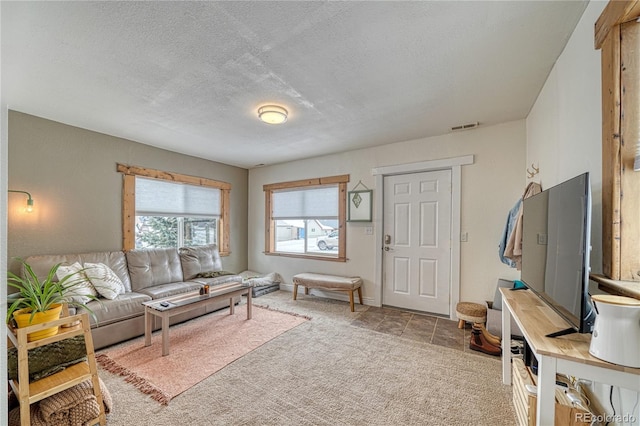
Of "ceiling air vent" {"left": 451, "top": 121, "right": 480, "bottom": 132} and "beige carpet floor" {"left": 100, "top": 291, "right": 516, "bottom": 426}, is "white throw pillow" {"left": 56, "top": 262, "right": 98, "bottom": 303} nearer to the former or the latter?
"beige carpet floor" {"left": 100, "top": 291, "right": 516, "bottom": 426}

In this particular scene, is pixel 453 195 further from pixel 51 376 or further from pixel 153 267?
pixel 153 267

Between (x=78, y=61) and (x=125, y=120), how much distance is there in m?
1.17

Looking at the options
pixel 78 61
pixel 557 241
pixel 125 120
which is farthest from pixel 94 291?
pixel 557 241

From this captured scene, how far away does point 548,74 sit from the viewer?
2086mm

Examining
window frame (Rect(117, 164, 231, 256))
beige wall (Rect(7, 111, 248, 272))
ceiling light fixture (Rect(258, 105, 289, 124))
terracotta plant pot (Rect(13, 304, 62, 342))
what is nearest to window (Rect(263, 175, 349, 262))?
window frame (Rect(117, 164, 231, 256))

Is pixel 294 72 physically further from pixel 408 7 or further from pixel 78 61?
pixel 78 61

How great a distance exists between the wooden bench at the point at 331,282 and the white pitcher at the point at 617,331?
298cm

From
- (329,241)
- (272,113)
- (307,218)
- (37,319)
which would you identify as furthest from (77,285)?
(329,241)

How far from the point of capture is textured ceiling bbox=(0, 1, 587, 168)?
4.94ft

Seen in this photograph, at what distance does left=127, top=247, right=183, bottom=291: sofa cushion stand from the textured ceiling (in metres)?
1.69

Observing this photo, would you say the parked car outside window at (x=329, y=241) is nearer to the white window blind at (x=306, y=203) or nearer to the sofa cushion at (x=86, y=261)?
the white window blind at (x=306, y=203)

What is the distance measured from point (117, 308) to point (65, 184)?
1.69 meters

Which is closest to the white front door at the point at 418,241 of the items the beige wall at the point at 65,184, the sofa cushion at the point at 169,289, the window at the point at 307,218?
the window at the point at 307,218

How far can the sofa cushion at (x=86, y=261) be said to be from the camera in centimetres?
276
